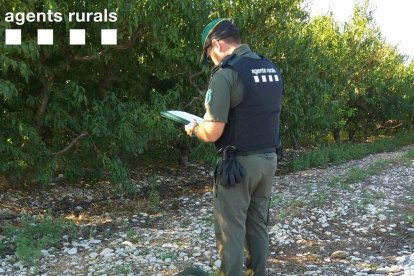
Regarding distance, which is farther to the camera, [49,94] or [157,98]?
[157,98]

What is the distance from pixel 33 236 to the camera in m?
5.93

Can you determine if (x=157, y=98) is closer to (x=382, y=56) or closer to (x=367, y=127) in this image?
(x=382, y=56)

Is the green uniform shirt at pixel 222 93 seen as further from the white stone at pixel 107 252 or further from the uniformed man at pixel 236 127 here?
the white stone at pixel 107 252

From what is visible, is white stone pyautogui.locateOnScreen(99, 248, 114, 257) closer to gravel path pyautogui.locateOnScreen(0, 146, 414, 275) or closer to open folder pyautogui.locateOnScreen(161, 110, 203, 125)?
gravel path pyautogui.locateOnScreen(0, 146, 414, 275)

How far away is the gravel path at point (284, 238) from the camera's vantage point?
511 centimetres

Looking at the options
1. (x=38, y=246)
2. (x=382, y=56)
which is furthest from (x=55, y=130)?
(x=382, y=56)

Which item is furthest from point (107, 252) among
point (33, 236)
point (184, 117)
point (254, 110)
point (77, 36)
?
point (77, 36)

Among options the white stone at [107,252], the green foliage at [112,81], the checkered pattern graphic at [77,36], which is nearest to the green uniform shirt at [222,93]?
the white stone at [107,252]

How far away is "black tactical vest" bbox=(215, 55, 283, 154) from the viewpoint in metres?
3.56

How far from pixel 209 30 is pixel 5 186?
608cm

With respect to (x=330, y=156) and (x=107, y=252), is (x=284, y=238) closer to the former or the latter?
(x=107, y=252)

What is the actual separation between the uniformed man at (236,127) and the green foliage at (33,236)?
8.06 feet

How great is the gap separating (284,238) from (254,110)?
3.00 meters

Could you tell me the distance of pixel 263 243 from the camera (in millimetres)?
4117
